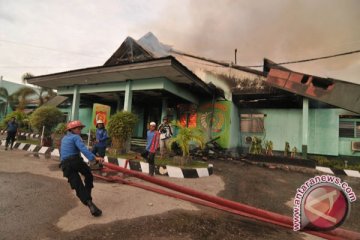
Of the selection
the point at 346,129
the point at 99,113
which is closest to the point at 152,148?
the point at 99,113

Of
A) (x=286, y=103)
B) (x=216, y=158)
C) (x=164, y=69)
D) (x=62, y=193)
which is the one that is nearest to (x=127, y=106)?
(x=164, y=69)

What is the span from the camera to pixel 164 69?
8.58 meters

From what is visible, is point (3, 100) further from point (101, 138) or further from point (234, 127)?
point (234, 127)

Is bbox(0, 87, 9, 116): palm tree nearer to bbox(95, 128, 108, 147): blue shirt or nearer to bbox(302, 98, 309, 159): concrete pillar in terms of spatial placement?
bbox(95, 128, 108, 147): blue shirt

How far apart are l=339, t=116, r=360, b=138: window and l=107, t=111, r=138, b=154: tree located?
10.8 meters

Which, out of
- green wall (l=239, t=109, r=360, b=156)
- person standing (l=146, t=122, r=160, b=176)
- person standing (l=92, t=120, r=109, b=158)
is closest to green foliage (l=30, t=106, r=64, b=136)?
person standing (l=92, t=120, r=109, b=158)

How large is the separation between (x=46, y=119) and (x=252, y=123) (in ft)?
38.9

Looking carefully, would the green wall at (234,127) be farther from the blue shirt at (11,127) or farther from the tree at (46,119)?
the blue shirt at (11,127)

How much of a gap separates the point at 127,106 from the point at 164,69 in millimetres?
2752

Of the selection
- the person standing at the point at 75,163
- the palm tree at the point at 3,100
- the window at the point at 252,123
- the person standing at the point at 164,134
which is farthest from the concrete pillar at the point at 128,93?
the palm tree at the point at 3,100

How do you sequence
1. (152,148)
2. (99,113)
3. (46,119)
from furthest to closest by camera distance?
(46,119) < (99,113) < (152,148)

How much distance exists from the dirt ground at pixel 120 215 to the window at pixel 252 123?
7835 millimetres

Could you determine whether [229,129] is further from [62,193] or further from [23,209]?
[23,209]

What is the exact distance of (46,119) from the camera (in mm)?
11086
